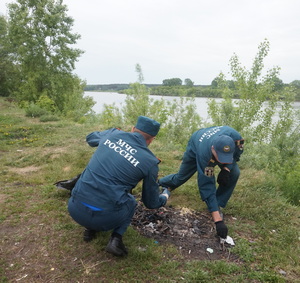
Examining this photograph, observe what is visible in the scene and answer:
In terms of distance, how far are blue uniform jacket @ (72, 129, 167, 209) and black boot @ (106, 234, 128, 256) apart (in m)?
0.43

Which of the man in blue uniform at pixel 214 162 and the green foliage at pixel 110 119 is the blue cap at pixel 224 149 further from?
the green foliage at pixel 110 119

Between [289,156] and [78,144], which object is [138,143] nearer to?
[78,144]

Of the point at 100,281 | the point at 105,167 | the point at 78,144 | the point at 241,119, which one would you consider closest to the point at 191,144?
the point at 105,167

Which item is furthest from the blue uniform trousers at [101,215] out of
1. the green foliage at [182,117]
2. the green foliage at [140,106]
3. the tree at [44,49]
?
the tree at [44,49]

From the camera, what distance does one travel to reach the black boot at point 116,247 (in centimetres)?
262

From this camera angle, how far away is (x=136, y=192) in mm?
4438

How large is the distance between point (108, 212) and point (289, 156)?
40.5 feet

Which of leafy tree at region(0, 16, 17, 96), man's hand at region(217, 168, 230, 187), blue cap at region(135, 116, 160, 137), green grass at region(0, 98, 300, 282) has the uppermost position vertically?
leafy tree at region(0, 16, 17, 96)

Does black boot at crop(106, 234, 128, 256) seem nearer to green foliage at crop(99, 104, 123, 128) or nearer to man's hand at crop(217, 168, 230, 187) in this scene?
man's hand at crop(217, 168, 230, 187)

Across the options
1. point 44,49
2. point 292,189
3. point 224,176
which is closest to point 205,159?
point 224,176

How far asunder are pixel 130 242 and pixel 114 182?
0.91m

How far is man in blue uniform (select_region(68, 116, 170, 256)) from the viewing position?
8.10 feet

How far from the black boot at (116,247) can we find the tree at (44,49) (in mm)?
16965

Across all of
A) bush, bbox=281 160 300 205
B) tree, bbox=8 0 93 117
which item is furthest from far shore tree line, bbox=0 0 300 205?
bush, bbox=281 160 300 205
